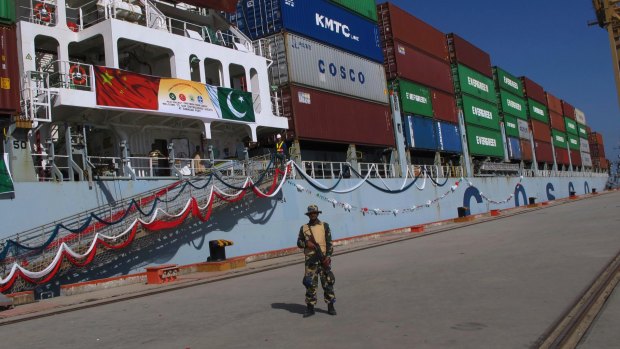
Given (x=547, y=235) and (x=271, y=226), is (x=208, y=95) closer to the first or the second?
(x=271, y=226)

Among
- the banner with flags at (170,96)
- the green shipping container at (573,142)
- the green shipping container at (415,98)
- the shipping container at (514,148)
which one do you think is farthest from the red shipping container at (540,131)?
the banner with flags at (170,96)

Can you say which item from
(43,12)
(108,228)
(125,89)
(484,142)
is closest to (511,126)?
(484,142)

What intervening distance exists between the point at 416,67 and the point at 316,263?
3207 centimetres

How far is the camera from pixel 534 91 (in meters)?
65.8

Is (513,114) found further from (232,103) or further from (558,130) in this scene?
(232,103)

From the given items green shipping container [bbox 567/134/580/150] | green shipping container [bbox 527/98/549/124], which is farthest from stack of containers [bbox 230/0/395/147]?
green shipping container [bbox 567/134/580/150]

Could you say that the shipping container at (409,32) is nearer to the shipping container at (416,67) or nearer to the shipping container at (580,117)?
the shipping container at (416,67)

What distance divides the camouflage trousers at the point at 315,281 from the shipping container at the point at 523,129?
5526 cm

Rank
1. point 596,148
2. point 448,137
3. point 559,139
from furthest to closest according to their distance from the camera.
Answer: point 596,148 < point 559,139 < point 448,137

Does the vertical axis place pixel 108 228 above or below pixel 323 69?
below

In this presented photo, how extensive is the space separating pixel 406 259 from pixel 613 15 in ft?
112

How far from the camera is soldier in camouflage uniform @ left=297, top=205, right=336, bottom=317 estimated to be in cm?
730

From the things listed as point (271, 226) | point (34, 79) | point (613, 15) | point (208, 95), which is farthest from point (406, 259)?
point (613, 15)

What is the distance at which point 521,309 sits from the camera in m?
6.66
